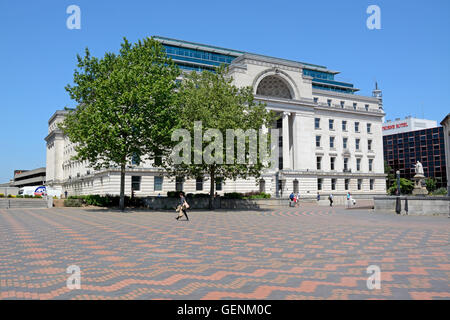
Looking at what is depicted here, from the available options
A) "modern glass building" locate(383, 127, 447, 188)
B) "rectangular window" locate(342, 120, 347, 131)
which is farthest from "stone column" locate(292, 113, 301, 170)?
"modern glass building" locate(383, 127, 447, 188)

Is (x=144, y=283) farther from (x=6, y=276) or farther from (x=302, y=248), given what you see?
(x=302, y=248)

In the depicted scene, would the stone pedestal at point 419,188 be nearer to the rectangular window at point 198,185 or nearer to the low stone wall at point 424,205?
the low stone wall at point 424,205

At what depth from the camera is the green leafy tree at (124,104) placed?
33250mm

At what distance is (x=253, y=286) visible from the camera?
287 inches

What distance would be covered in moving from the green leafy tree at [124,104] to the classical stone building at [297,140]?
21425mm

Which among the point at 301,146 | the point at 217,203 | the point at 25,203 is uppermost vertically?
the point at 301,146

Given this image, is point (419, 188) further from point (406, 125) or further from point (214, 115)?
point (406, 125)

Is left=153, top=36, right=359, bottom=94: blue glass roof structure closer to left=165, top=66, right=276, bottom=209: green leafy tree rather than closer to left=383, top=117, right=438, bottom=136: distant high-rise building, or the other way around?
left=165, top=66, right=276, bottom=209: green leafy tree

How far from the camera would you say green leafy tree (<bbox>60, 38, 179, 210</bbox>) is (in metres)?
33.2

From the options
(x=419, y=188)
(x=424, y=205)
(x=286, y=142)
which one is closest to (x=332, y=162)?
(x=286, y=142)

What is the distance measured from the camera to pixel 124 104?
3419cm

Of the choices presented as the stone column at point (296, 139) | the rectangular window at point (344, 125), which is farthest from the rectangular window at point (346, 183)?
the stone column at point (296, 139)

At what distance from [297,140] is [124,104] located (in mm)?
41473

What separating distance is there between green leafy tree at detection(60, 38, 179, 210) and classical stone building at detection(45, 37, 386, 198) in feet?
70.3
